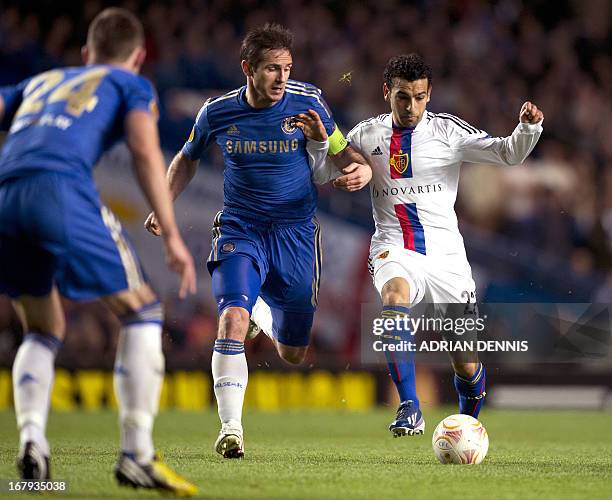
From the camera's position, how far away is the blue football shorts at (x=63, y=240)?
5.06 m

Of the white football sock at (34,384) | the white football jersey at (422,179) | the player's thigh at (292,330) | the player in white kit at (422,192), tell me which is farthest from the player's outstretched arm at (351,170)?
the white football sock at (34,384)

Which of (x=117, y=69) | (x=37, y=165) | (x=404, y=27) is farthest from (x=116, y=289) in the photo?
(x=404, y=27)

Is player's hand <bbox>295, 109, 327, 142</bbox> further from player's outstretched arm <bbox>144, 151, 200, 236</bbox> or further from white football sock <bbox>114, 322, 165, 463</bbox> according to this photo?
white football sock <bbox>114, 322, 165, 463</bbox>

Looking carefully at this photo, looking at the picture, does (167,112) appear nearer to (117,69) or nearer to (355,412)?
(355,412)

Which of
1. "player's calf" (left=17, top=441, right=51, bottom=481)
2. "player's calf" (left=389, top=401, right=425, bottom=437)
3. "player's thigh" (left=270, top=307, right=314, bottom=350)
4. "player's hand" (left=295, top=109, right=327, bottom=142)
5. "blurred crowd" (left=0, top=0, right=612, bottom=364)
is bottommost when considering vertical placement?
"player's calf" (left=17, top=441, right=51, bottom=481)

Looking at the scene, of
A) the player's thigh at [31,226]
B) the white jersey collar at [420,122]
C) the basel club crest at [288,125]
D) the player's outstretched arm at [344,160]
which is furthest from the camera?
the white jersey collar at [420,122]

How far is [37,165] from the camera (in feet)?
16.7

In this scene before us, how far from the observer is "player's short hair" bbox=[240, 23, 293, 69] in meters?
7.42

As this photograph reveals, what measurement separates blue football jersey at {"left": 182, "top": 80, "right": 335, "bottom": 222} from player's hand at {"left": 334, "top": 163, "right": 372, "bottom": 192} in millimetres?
462

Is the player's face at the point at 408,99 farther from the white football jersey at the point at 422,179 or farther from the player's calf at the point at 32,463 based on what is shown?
the player's calf at the point at 32,463

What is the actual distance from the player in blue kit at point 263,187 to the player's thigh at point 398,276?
19.3 inches

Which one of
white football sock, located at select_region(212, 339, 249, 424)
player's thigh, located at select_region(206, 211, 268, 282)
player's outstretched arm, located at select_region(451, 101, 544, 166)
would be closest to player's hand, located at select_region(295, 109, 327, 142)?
player's thigh, located at select_region(206, 211, 268, 282)

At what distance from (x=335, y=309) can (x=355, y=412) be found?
4.10 ft

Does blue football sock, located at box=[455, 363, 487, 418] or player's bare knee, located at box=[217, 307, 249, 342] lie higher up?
player's bare knee, located at box=[217, 307, 249, 342]
